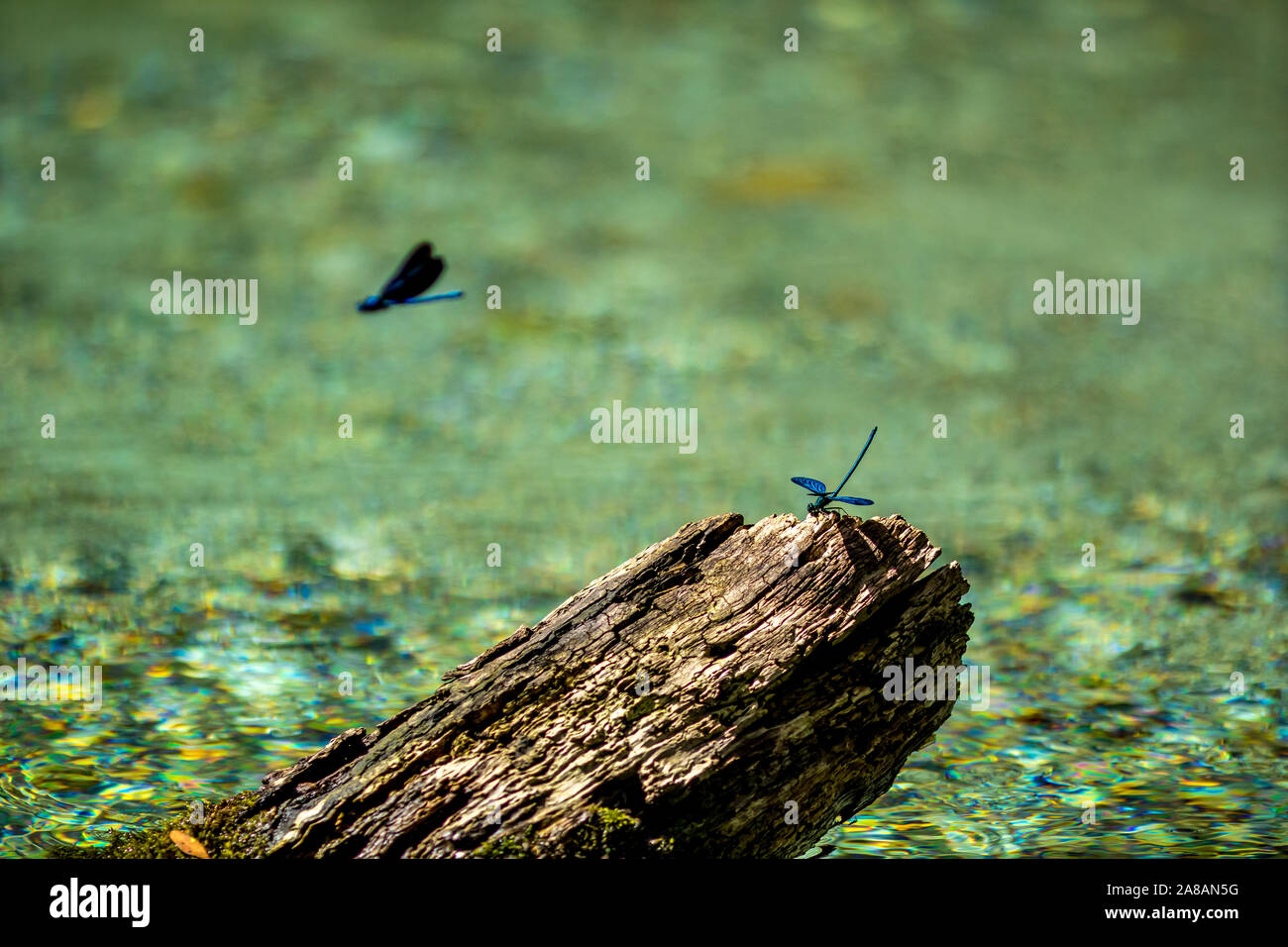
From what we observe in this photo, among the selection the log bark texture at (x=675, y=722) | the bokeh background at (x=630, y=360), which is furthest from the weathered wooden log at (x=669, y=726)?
the bokeh background at (x=630, y=360)

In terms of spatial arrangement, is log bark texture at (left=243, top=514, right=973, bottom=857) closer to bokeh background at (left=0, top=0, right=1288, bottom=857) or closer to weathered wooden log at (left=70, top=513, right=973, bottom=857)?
weathered wooden log at (left=70, top=513, right=973, bottom=857)

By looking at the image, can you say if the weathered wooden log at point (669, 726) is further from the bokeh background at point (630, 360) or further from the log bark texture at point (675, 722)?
the bokeh background at point (630, 360)

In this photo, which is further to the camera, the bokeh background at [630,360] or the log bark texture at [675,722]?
the bokeh background at [630,360]

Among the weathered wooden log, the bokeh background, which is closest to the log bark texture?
the weathered wooden log

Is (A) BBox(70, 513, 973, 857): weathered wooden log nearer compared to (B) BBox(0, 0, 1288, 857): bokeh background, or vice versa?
(A) BBox(70, 513, 973, 857): weathered wooden log

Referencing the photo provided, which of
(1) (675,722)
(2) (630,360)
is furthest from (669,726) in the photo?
(2) (630,360)

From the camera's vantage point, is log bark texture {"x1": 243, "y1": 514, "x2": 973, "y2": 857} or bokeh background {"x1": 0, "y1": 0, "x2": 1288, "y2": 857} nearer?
log bark texture {"x1": 243, "y1": 514, "x2": 973, "y2": 857}
